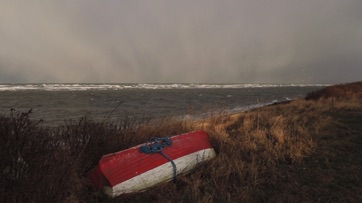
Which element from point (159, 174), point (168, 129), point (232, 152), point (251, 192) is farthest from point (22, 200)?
point (168, 129)

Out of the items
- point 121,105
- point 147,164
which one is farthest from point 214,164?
point 121,105

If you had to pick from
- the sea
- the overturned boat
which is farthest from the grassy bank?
the sea

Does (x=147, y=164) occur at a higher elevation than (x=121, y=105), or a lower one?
lower

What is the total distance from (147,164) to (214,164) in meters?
1.38

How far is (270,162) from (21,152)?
14.5ft

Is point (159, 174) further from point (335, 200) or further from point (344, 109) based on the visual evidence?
point (344, 109)

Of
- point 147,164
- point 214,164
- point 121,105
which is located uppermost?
point 121,105

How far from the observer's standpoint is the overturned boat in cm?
455

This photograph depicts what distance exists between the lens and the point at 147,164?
195 inches

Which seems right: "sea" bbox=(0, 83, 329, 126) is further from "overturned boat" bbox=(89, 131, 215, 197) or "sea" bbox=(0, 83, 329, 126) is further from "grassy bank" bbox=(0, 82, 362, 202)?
"overturned boat" bbox=(89, 131, 215, 197)

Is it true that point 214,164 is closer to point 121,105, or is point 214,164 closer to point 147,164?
point 147,164

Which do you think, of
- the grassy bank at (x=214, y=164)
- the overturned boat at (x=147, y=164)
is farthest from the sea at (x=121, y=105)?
the overturned boat at (x=147, y=164)

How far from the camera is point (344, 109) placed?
10.4m

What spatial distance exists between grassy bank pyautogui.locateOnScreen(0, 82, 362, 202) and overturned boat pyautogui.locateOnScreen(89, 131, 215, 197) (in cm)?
16
